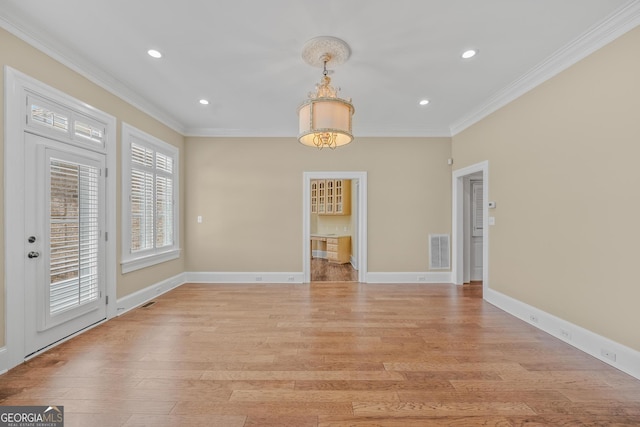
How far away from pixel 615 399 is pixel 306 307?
3.01 metres

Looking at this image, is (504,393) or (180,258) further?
(180,258)

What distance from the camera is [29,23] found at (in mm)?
2312

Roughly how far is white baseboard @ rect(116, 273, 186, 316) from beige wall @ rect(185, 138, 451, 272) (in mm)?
401

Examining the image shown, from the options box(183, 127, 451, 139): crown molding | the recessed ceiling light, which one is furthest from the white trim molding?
the recessed ceiling light

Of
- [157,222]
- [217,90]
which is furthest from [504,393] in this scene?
[157,222]

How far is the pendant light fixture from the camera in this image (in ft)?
8.11

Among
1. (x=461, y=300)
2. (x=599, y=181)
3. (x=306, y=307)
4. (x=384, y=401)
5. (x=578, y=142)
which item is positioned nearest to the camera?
(x=384, y=401)

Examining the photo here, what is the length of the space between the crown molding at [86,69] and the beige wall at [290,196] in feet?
3.86

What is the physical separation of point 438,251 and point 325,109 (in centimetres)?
391

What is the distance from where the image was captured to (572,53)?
8.79ft

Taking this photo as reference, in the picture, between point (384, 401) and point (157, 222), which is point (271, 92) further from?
point (384, 401)

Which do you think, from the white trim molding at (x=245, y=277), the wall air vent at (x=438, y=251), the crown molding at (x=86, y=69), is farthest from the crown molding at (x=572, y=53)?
the crown molding at (x=86, y=69)

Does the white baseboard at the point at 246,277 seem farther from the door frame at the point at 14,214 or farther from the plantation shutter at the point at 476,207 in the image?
the plantation shutter at the point at 476,207

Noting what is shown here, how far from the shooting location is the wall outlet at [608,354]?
2.32m
